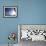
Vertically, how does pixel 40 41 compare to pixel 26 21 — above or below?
below

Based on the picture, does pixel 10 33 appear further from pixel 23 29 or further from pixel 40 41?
pixel 40 41

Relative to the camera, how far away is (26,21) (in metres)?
4.96

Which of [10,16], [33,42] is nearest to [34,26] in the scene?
[33,42]

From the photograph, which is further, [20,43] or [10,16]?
[10,16]

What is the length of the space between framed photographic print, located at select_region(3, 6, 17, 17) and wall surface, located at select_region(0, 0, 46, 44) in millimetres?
118

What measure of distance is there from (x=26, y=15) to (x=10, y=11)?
62 centimetres

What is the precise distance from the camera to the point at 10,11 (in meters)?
4.95

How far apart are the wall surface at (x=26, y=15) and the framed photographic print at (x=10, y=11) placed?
0.12 meters

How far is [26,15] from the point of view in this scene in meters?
4.96

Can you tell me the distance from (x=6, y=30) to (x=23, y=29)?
64 centimetres

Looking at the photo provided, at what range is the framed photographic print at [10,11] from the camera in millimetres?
4930

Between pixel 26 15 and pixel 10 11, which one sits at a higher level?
pixel 10 11

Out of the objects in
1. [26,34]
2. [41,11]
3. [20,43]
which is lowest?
[20,43]

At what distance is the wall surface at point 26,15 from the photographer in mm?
Answer: 4953
